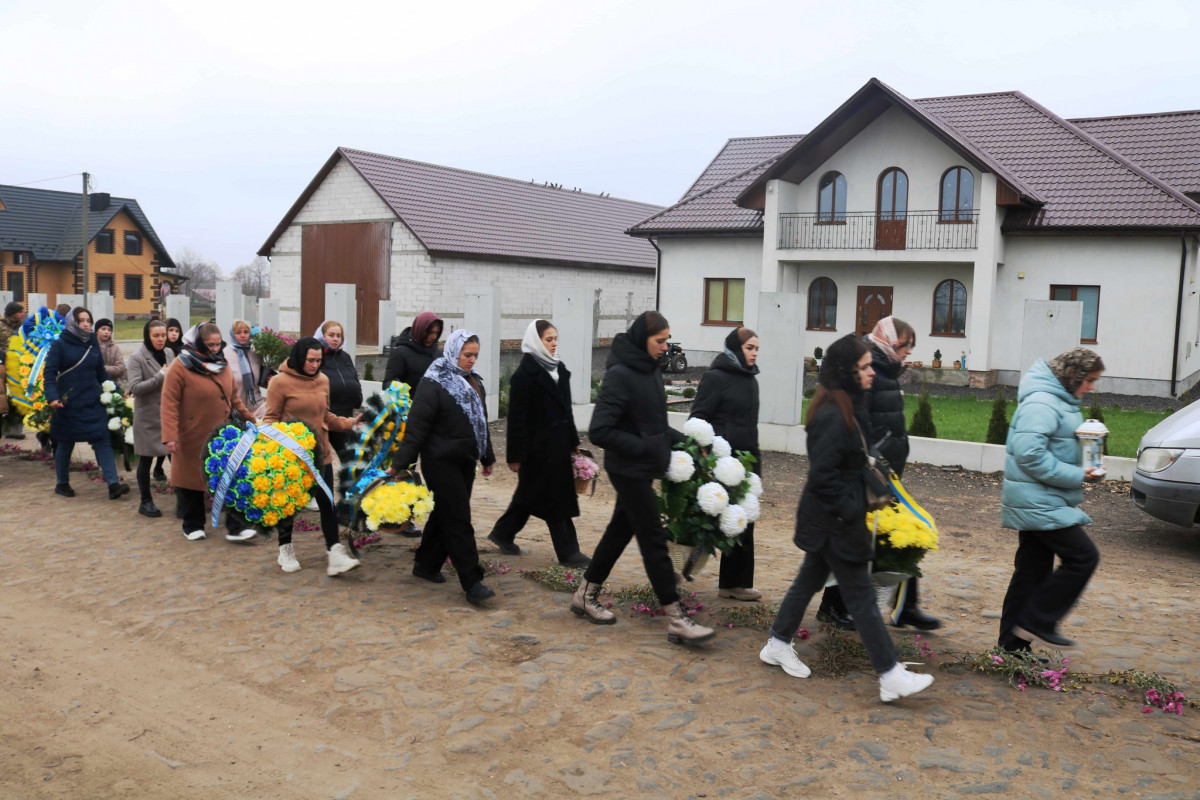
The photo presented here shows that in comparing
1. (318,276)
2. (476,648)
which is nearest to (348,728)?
(476,648)

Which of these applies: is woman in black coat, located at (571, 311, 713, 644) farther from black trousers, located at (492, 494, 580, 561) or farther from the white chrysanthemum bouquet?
black trousers, located at (492, 494, 580, 561)

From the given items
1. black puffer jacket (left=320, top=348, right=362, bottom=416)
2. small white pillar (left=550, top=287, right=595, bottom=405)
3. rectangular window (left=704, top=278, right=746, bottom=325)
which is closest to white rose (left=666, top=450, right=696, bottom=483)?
black puffer jacket (left=320, top=348, right=362, bottom=416)

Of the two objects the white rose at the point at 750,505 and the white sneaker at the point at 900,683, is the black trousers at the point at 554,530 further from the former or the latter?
the white sneaker at the point at 900,683

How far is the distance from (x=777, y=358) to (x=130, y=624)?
8708 mm

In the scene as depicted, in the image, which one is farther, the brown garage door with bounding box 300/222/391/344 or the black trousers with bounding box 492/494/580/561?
the brown garage door with bounding box 300/222/391/344

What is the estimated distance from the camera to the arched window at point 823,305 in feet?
87.0

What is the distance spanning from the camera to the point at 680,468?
5.63 m

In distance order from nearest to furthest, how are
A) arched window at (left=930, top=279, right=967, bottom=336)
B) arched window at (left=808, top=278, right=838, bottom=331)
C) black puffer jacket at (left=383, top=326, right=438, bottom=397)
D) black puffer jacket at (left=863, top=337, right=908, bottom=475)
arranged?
black puffer jacket at (left=863, top=337, right=908, bottom=475)
black puffer jacket at (left=383, top=326, right=438, bottom=397)
arched window at (left=930, top=279, right=967, bottom=336)
arched window at (left=808, top=278, right=838, bottom=331)

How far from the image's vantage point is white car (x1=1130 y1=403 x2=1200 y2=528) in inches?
319

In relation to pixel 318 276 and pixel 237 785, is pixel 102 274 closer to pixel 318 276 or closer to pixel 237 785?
pixel 318 276

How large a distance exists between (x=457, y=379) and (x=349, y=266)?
2720 centimetres

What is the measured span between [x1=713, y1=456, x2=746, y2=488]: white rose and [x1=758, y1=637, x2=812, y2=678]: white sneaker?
0.96 m

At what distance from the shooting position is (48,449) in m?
12.0

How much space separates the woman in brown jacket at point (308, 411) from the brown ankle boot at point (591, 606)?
182 centimetres
